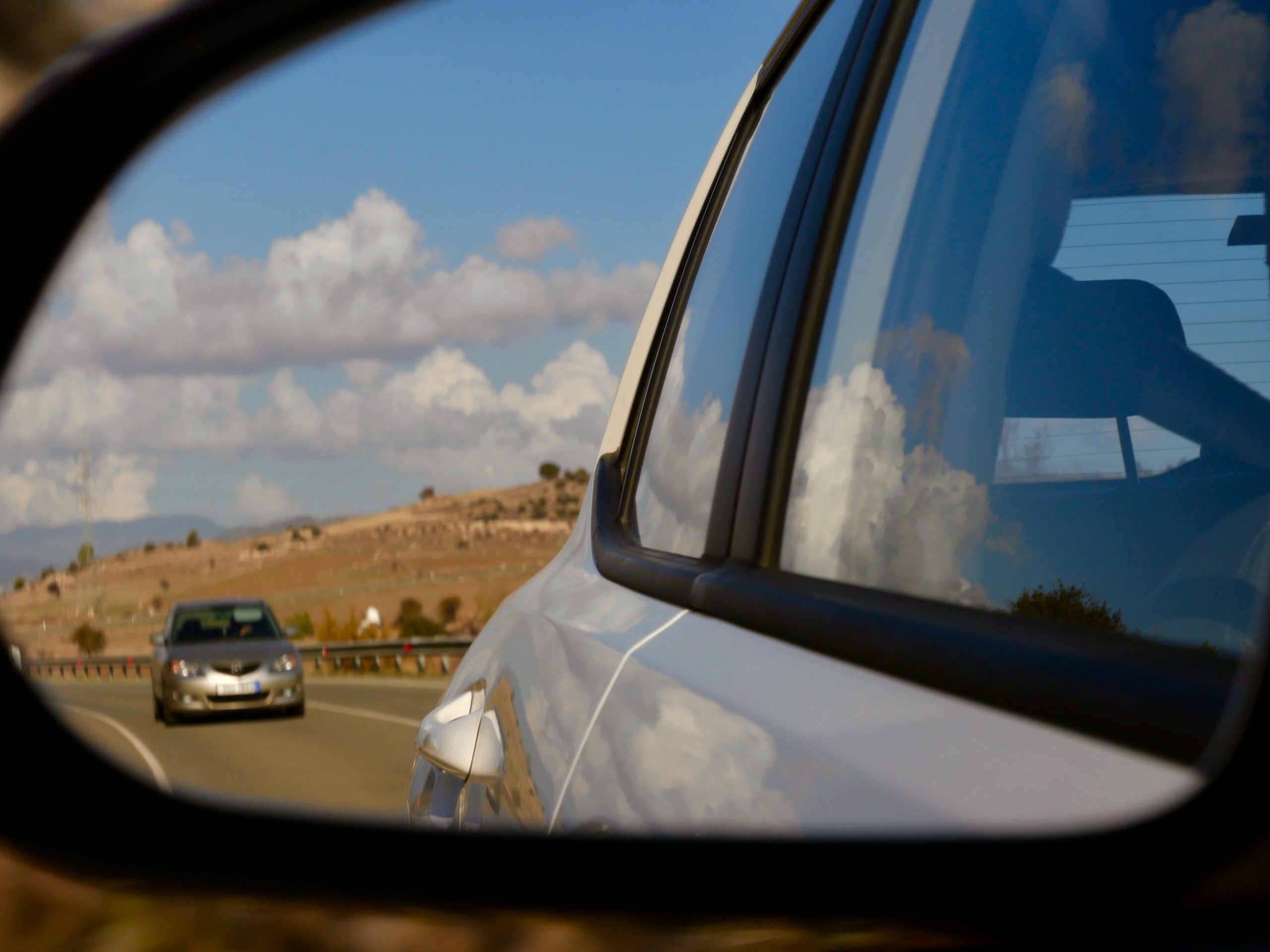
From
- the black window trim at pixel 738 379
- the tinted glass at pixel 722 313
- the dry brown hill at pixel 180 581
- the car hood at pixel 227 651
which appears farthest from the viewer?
the car hood at pixel 227 651

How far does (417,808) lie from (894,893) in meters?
2.04

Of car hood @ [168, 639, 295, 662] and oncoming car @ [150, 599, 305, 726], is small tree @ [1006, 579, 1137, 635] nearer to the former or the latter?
oncoming car @ [150, 599, 305, 726]

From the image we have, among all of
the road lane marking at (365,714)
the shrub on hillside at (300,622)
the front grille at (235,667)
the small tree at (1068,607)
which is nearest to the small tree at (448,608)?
the road lane marking at (365,714)

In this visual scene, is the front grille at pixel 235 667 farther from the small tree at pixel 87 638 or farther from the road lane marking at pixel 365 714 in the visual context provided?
the small tree at pixel 87 638

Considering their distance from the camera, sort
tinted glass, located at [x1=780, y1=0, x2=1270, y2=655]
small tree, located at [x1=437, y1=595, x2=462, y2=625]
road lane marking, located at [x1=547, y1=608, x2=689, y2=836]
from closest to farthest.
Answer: tinted glass, located at [x1=780, y1=0, x2=1270, y2=655] → road lane marking, located at [x1=547, y1=608, x2=689, y2=836] → small tree, located at [x1=437, y1=595, x2=462, y2=625]

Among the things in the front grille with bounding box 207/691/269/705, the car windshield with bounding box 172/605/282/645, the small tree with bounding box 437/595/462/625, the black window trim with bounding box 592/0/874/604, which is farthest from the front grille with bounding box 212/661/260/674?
the small tree with bounding box 437/595/462/625

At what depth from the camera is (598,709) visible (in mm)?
1905

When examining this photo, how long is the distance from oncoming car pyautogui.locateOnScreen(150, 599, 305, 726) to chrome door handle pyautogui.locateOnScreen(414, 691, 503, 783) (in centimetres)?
572

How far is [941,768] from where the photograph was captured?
3.63 feet

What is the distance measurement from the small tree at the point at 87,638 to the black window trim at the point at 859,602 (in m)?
0.93

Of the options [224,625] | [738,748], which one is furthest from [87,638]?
[224,625]

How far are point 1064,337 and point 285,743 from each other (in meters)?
14.2

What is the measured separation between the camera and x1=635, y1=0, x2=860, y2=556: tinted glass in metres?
2.29

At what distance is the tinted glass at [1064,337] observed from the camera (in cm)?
149
